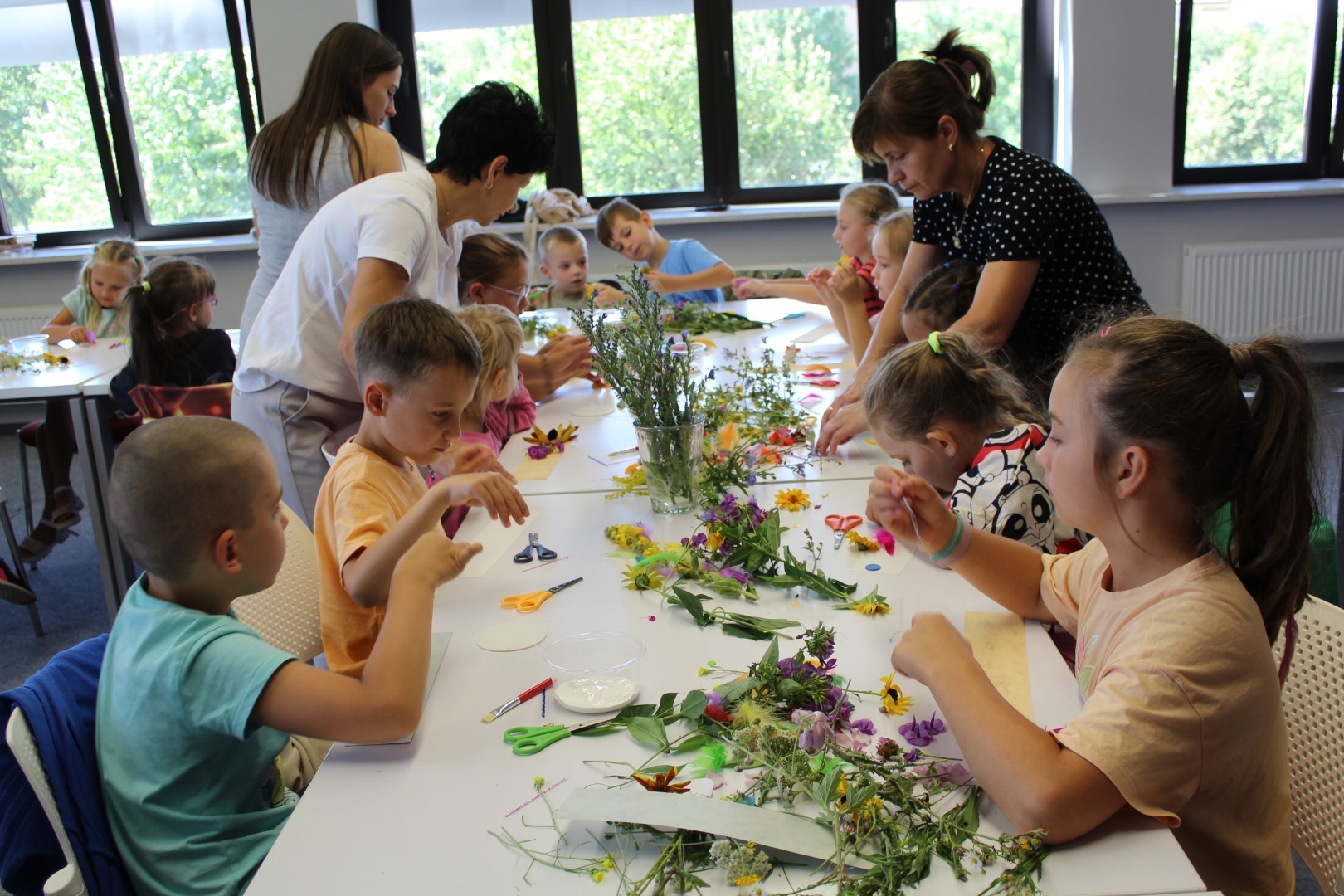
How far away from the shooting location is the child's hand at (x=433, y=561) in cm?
137

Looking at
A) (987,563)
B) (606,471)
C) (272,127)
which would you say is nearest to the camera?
(987,563)

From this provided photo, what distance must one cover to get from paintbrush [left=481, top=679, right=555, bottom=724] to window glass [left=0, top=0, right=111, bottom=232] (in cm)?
623

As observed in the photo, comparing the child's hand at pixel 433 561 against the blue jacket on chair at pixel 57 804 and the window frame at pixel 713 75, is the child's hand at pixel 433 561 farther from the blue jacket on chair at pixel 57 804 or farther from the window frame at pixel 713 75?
the window frame at pixel 713 75

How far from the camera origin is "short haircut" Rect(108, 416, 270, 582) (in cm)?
126

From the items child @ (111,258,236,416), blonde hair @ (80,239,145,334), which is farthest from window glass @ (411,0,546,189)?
child @ (111,258,236,416)

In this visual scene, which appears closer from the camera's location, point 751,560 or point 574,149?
point 751,560

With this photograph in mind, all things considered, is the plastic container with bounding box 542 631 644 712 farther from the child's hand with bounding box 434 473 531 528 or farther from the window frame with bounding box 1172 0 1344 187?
the window frame with bounding box 1172 0 1344 187

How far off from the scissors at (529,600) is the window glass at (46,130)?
5931 millimetres

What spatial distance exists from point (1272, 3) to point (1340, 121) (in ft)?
2.58

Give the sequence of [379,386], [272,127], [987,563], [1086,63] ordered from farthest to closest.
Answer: [1086,63] < [272,127] < [379,386] < [987,563]

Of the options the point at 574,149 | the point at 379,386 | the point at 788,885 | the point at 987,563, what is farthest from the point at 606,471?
the point at 574,149

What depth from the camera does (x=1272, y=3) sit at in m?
5.79

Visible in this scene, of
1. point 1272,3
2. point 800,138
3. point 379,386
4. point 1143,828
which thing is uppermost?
point 1272,3

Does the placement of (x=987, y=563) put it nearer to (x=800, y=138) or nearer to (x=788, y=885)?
(x=788, y=885)
